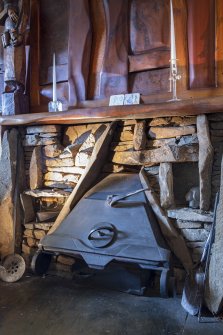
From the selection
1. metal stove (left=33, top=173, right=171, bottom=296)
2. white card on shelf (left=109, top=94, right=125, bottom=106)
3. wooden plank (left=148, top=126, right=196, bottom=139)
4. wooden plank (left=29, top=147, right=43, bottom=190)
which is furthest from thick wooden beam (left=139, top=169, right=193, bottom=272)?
wooden plank (left=29, top=147, right=43, bottom=190)

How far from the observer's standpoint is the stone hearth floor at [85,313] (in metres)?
1.64

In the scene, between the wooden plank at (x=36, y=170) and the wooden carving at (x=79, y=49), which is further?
the wooden plank at (x=36, y=170)

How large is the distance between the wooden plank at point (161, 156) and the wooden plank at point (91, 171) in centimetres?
14

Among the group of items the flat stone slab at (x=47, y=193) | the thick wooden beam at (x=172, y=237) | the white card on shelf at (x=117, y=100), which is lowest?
the thick wooden beam at (x=172, y=237)

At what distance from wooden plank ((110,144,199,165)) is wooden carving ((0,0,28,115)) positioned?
0.99 metres

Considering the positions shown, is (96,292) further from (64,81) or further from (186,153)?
(64,81)

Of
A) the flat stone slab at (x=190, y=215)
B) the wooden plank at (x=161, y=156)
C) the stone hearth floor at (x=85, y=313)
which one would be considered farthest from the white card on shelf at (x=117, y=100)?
the stone hearth floor at (x=85, y=313)

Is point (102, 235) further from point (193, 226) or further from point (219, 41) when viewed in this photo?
point (219, 41)

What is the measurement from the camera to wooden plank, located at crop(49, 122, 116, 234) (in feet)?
7.28

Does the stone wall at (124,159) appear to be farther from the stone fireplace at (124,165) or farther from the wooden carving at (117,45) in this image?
the wooden carving at (117,45)

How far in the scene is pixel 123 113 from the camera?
6.75 ft

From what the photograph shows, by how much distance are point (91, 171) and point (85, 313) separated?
3.18 ft

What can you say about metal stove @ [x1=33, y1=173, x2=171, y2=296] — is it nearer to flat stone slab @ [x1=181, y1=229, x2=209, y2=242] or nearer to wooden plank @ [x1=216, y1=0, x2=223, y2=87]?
flat stone slab @ [x1=181, y1=229, x2=209, y2=242]

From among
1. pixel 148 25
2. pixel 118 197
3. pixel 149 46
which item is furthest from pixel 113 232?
pixel 148 25
